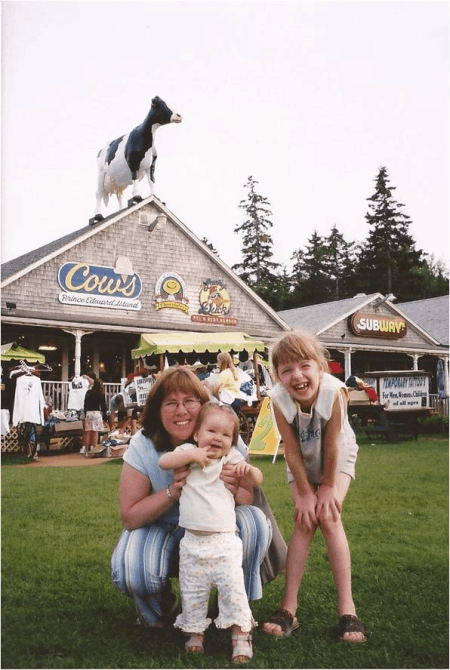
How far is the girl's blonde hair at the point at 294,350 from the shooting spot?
84.6 inches

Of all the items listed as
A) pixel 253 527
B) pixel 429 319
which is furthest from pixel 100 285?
pixel 253 527

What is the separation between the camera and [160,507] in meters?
2.12

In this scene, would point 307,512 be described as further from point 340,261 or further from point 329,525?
point 340,261

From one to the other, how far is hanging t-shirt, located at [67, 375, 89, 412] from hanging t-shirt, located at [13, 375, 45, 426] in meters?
1.65

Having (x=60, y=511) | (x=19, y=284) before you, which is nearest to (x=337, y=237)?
(x=60, y=511)

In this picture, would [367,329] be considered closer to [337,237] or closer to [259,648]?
[337,237]

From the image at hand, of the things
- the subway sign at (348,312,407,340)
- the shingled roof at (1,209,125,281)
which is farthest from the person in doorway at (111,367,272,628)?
the subway sign at (348,312,407,340)

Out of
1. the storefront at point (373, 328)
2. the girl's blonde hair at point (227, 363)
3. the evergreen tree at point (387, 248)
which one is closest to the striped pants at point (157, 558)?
the evergreen tree at point (387, 248)

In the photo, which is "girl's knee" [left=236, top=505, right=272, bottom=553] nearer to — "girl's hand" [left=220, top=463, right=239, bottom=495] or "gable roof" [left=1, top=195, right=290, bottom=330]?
"girl's hand" [left=220, top=463, right=239, bottom=495]

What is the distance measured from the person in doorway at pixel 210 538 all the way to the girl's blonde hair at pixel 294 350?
0.27 metres

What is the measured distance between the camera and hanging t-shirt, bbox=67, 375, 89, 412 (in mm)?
10883

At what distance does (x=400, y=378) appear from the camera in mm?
11477

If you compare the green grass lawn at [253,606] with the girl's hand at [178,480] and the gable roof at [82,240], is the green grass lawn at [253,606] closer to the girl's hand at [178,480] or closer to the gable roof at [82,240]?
the girl's hand at [178,480]

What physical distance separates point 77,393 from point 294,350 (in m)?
9.34
